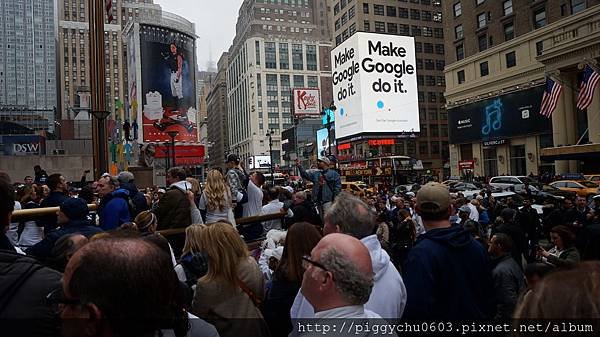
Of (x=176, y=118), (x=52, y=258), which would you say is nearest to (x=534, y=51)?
(x=176, y=118)

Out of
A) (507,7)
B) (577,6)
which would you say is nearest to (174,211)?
(577,6)

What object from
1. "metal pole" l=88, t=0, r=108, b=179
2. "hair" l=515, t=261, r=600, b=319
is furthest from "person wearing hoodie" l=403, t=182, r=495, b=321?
"metal pole" l=88, t=0, r=108, b=179

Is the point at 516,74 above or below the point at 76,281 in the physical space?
above

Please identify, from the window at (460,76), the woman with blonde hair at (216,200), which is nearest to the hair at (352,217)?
the woman with blonde hair at (216,200)

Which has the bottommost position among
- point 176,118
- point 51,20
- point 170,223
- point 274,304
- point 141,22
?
point 274,304

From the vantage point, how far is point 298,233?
11.5 ft

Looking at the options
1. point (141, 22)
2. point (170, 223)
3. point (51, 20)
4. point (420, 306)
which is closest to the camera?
point (420, 306)

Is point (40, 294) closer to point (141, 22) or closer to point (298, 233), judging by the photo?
point (298, 233)

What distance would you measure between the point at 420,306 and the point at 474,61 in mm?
51779

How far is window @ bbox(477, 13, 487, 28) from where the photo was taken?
48.8 metres

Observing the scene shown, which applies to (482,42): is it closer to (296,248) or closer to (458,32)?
(458,32)

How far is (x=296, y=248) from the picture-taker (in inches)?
137

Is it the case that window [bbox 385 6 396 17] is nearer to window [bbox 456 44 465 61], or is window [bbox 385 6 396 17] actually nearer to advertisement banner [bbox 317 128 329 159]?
advertisement banner [bbox 317 128 329 159]

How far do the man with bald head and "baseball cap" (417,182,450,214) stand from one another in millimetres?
1378
